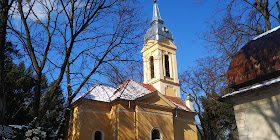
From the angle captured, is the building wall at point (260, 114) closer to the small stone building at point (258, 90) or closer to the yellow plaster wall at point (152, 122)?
the small stone building at point (258, 90)

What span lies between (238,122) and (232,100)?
670mm

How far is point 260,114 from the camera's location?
646 centimetres

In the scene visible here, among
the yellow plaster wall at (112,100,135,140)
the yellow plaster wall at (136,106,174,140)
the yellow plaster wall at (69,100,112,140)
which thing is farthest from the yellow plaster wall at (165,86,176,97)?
the yellow plaster wall at (69,100,112,140)

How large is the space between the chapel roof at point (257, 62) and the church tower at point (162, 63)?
16.2 m

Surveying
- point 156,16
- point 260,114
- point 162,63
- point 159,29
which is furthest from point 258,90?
point 156,16

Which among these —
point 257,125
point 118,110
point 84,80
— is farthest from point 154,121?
point 257,125

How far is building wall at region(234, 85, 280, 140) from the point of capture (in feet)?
20.2

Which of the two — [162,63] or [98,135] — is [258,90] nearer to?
[98,135]

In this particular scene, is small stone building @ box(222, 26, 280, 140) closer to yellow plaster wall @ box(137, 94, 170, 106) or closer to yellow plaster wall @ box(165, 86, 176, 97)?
yellow plaster wall @ box(137, 94, 170, 106)

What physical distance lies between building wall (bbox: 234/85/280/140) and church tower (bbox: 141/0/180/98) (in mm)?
16768

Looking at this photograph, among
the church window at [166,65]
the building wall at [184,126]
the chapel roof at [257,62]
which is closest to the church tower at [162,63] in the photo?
the church window at [166,65]

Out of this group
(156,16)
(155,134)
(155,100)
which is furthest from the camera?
(156,16)

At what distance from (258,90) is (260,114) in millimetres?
667

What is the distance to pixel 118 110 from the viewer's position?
16266mm
